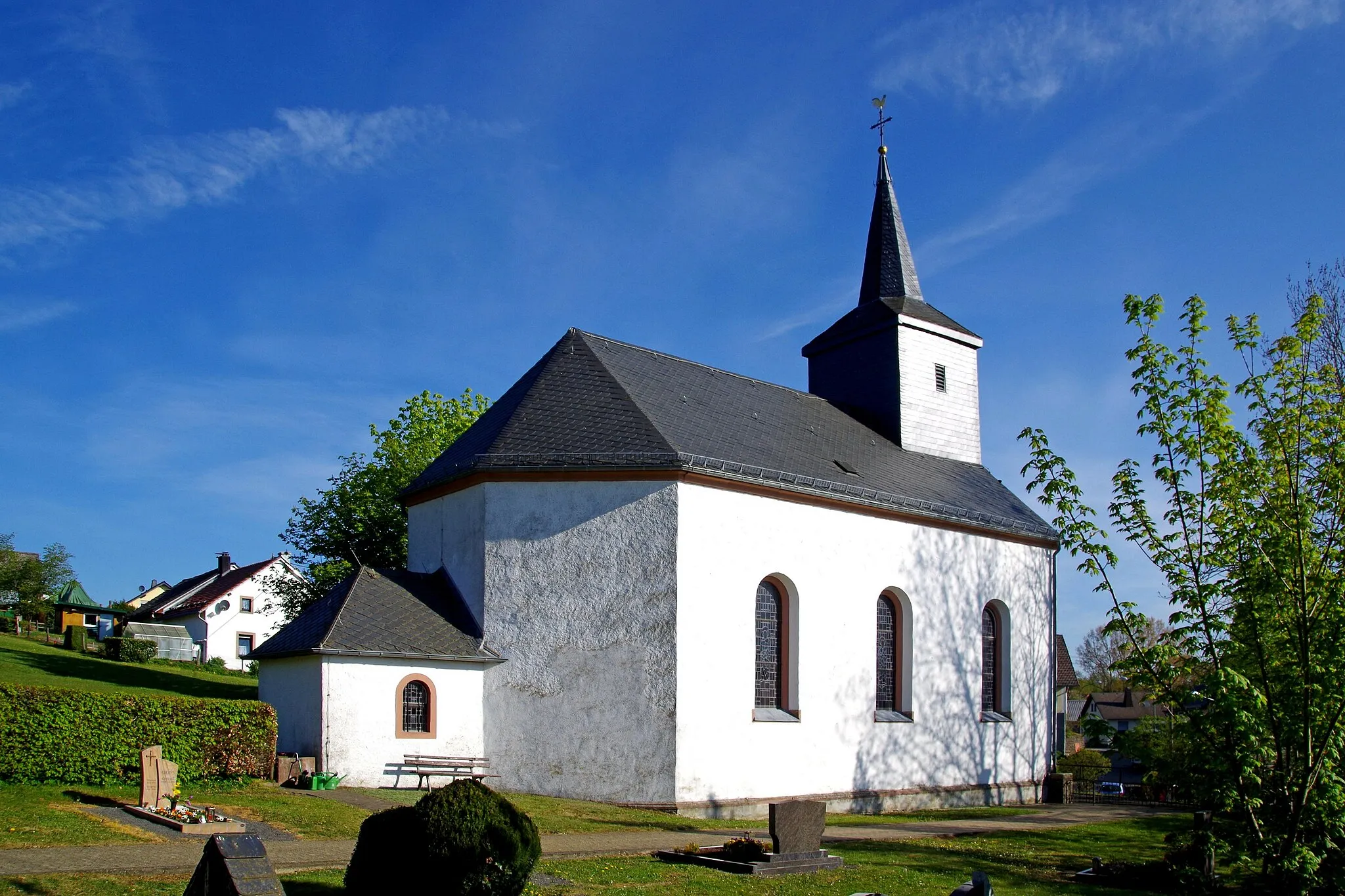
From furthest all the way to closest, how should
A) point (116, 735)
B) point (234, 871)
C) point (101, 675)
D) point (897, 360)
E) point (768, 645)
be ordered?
point (101, 675)
point (897, 360)
point (768, 645)
point (116, 735)
point (234, 871)

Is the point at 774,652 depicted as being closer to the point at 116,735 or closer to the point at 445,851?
the point at 116,735

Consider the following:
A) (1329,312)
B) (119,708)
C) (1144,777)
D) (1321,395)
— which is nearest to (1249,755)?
(1144,777)

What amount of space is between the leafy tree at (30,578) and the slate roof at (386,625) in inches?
1715

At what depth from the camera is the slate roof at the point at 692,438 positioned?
19.6 m

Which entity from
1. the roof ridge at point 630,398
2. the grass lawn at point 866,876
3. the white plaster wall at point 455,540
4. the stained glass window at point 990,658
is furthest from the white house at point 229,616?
the grass lawn at point 866,876

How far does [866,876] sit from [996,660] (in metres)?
14.3

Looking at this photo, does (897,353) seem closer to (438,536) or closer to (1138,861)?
(438,536)

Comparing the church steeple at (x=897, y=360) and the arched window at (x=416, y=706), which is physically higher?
the church steeple at (x=897, y=360)

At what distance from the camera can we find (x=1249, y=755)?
34.0 ft

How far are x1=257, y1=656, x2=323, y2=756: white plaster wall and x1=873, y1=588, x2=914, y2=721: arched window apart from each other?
1153 centimetres

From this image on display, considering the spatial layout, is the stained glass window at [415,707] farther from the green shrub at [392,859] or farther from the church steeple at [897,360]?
the church steeple at [897,360]

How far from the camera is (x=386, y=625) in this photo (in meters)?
19.1

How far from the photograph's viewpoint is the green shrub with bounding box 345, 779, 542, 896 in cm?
870

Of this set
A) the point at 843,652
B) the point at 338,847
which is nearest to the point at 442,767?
the point at 338,847
